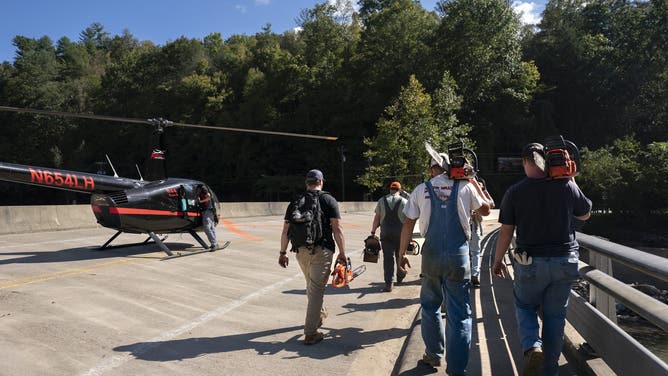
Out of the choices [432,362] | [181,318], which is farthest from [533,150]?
Answer: [181,318]

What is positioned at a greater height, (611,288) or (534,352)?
(611,288)

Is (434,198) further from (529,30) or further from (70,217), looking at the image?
(529,30)

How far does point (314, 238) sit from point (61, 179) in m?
8.39

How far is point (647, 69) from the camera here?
2184 inches

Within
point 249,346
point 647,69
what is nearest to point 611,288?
point 249,346

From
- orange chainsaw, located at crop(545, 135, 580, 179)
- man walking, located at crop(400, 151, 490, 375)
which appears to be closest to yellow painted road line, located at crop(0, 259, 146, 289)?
man walking, located at crop(400, 151, 490, 375)

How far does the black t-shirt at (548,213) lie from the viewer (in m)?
3.94

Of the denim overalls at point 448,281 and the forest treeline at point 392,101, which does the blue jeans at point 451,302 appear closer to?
the denim overalls at point 448,281

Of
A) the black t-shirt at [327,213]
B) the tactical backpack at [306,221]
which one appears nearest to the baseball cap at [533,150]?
the black t-shirt at [327,213]

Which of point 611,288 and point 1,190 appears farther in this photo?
point 1,190

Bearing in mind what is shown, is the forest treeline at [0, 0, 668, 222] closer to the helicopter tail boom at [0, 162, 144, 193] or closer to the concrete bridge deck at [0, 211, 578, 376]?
the helicopter tail boom at [0, 162, 144, 193]

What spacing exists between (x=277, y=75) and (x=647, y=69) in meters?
45.0

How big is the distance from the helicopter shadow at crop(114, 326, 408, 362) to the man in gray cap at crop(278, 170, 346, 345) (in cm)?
23

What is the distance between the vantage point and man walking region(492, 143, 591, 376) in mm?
3934
